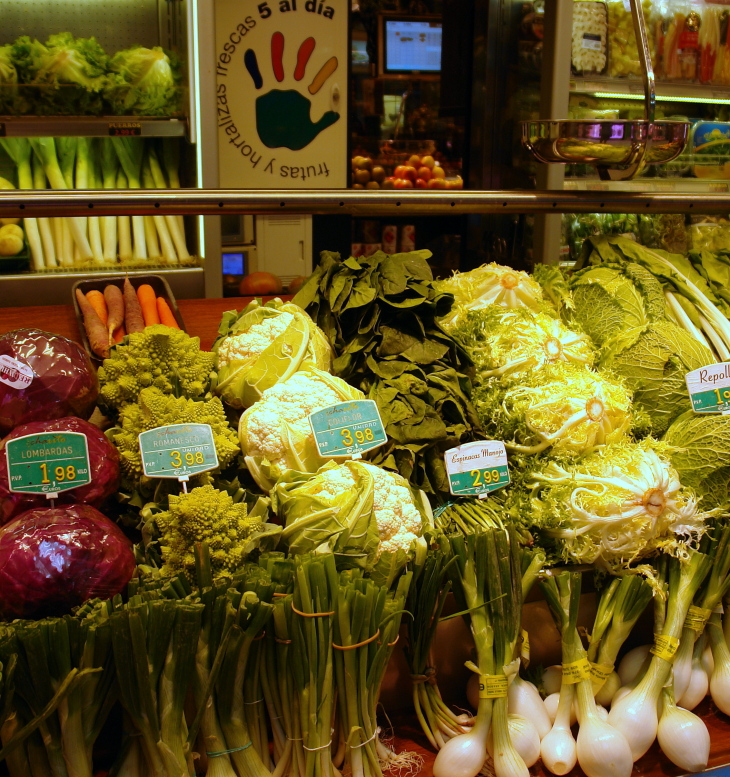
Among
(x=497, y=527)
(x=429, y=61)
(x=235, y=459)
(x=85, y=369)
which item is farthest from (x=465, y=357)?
(x=429, y=61)

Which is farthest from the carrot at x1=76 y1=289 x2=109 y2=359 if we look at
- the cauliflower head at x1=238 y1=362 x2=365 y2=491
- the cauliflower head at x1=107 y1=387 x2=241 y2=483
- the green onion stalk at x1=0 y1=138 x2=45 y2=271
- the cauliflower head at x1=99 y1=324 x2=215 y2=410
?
the green onion stalk at x1=0 y1=138 x2=45 y2=271

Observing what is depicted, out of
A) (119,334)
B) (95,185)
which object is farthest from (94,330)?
(95,185)

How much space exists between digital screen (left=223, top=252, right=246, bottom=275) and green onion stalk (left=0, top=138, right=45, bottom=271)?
3.74 feet

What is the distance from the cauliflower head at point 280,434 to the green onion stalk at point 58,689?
1.70 ft

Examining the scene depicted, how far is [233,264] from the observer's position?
15.1ft

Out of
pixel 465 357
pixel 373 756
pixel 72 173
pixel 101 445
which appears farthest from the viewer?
pixel 72 173

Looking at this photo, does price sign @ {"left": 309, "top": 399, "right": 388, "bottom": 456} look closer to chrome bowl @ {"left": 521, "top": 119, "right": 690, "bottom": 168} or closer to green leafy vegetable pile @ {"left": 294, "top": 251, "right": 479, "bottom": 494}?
green leafy vegetable pile @ {"left": 294, "top": 251, "right": 479, "bottom": 494}

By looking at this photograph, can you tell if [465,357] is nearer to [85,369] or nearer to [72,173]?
[85,369]

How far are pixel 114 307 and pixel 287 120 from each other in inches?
119

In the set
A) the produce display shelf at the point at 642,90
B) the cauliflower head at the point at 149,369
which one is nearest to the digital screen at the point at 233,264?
the produce display shelf at the point at 642,90

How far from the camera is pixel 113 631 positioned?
3.44ft

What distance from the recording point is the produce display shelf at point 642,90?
4.27 meters

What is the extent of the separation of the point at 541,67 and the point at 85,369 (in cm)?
370

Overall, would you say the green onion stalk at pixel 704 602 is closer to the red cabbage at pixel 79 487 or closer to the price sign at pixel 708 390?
the price sign at pixel 708 390
